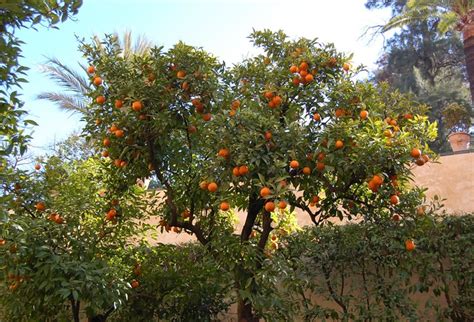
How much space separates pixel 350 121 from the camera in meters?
4.00

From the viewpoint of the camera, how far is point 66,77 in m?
12.0

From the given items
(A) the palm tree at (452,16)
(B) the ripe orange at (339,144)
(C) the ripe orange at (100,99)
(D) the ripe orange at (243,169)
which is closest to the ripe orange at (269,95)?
(B) the ripe orange at (339,144)

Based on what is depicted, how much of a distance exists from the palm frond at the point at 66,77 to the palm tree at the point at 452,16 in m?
7.06

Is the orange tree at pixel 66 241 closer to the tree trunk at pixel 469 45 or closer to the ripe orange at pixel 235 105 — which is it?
the ripe orange at pixel 235 105

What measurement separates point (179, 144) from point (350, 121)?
156 centimetres

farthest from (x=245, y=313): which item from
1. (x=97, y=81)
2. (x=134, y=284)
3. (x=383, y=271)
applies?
(x=97, y=81)

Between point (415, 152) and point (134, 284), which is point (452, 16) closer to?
point (415, 152)

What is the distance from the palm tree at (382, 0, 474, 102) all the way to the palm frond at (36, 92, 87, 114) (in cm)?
740

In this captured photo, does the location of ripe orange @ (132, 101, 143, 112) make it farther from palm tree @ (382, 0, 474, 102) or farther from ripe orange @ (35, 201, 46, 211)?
palm tree @ (382, 0, 474, 102)

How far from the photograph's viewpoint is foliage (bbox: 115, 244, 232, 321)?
16.7 ft

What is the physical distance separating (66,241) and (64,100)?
8.87m

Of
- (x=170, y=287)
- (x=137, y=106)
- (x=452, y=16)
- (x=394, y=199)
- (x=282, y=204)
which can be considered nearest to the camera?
(x=282, y=204)

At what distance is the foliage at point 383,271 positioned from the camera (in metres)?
5.27

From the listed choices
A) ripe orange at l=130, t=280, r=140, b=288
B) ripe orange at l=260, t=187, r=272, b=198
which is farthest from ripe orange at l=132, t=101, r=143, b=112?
ripe orange at l=130, t=280, r=140, b=288
